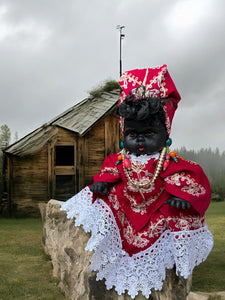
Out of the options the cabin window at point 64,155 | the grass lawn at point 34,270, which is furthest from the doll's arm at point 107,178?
the cabin window at point 64,155

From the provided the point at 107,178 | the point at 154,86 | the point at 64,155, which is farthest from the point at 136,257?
the point at 64,155

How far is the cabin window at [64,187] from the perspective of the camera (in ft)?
31.3

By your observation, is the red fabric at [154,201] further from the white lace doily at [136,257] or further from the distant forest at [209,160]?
the distant forest at [209,160]

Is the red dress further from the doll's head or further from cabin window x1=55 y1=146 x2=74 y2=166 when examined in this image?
cabin window x1=55 y1=146 x2=74 y2=166

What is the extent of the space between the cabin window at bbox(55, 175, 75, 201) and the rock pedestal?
4716 millimetres

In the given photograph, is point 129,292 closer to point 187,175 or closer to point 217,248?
point 187,175

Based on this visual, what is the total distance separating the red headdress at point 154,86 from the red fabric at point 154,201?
1.40 feet

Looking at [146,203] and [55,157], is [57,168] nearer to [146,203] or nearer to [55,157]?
[55,157]

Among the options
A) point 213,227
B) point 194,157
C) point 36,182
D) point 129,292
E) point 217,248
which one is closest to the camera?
point 129,292

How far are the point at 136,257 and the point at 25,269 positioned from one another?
227 cm

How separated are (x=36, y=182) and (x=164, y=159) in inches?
Answer: 267

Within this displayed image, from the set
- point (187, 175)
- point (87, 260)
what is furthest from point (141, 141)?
point (87, 260)

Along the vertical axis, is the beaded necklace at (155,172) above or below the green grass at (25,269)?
Result: above

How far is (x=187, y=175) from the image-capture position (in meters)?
2.95
